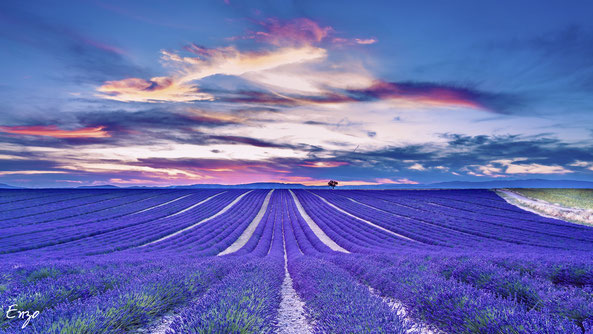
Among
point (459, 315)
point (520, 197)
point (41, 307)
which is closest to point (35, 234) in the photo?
point (41, 307)

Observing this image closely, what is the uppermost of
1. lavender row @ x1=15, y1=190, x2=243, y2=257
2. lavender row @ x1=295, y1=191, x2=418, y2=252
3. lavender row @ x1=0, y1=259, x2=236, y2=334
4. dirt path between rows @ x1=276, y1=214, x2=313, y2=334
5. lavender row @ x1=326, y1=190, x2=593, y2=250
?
lavender row @ x1=0, y1=259, x2=236, y2=334

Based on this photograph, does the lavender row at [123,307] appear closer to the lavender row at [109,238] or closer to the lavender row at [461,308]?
the lavender row at [461,308]

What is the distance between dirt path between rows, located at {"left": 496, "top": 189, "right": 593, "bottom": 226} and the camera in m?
29.5

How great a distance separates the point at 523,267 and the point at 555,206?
42.1m

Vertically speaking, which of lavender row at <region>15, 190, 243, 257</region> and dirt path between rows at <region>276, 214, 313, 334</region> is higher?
dirt path between rows at <region>276, 214, 313, 334</region>

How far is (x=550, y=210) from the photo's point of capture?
35188mm

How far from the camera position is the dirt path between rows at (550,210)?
29.5m

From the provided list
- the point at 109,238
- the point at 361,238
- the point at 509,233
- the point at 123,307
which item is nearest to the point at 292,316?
the point at 123,307

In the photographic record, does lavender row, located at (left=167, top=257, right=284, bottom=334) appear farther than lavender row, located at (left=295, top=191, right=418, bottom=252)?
No

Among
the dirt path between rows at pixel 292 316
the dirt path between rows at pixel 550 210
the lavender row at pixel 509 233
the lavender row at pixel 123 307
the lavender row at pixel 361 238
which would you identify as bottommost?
the lavender row at pixel 361 238

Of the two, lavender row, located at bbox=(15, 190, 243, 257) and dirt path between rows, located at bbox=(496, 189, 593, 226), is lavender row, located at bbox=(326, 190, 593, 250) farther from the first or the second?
lavender row, located at bbox=(15, 190, 243, 257)

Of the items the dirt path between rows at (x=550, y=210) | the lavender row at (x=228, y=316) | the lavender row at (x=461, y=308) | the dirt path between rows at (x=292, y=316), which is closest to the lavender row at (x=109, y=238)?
the dirt path between rows at (x=292, y=316)

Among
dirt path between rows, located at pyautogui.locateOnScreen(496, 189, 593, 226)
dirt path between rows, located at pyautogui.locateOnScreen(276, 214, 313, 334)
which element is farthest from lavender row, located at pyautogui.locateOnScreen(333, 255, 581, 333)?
dirt path between rows, located at pyautogui.locateOnScreen(496, 189, 593, 226)

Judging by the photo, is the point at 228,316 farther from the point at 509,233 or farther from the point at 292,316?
the point at 509,233
